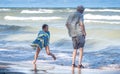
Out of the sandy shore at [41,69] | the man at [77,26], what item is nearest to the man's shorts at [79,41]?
the man at [77,26]

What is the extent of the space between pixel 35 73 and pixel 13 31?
17157 mm

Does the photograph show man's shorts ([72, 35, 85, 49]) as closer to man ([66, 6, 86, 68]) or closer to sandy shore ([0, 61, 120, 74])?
Result: man ([66, 6, 86, 68])

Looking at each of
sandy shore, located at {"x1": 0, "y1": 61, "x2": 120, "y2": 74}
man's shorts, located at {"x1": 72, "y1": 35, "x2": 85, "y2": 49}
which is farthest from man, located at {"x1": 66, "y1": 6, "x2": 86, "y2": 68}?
sandy shore, located at {"x1": 0, "y1": 61, "x2": 120, "y2": 74}

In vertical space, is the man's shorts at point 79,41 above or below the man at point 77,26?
below

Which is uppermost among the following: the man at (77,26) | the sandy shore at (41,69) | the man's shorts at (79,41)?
the man at (77,26)

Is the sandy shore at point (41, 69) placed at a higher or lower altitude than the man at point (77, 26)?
lower

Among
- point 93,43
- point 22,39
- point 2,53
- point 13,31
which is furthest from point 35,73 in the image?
point 13,31

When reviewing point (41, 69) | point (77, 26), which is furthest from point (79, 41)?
point (41, 69)

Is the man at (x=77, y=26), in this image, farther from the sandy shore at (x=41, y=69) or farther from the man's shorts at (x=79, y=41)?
the sandy shore at (x=41, y=69)

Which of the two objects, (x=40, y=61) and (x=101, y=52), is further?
(x=101, y=52)

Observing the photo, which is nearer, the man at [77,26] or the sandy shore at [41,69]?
the sandy shore at [41,69]

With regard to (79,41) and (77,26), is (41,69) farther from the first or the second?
(77,26)

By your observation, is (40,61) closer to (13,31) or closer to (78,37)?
(78,37)

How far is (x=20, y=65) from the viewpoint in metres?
14.0
